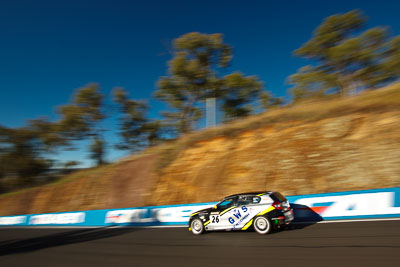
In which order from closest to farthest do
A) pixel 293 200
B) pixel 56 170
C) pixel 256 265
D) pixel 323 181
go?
1. pixel 256 265
2. pixel 293 200
3. pixel 323 181
4. pixel 56 170

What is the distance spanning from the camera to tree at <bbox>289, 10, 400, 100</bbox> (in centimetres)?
2497

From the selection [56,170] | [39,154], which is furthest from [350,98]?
[39,154]

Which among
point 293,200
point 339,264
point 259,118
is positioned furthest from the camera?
point 259,118

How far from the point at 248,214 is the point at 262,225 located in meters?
0.57

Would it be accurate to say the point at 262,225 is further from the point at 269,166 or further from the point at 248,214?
the point at 269,166

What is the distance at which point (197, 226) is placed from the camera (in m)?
9.96

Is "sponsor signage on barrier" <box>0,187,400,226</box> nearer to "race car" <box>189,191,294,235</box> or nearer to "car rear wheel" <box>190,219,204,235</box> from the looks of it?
"race car" <box>189,191,294,235</box>

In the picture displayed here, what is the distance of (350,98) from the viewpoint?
15156 mm

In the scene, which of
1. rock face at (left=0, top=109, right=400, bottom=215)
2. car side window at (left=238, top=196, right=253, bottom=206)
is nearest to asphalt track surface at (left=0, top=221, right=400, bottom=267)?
car side window at (left=238, top=196, right=253, bottom=206)

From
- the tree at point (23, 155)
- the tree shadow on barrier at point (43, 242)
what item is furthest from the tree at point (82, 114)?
the tree shadow on barrier at point (43, 242)

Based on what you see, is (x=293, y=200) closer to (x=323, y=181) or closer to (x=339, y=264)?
(x=323, y=181)

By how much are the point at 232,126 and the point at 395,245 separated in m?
13.4

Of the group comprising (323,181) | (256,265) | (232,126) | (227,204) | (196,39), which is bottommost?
(256,265)

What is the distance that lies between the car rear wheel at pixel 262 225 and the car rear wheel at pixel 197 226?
221 cm
